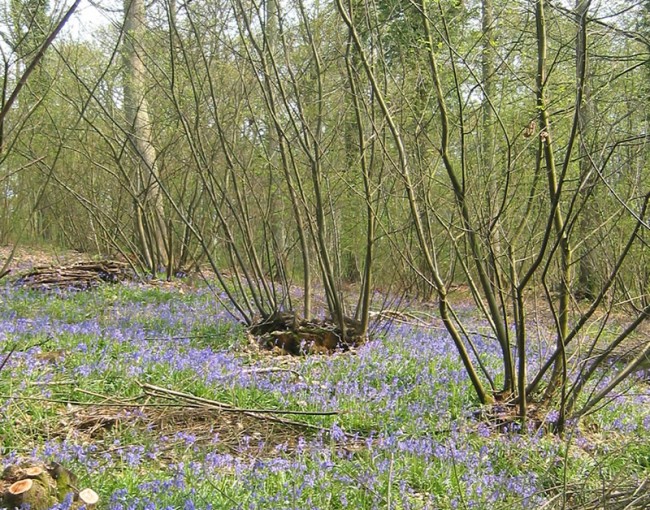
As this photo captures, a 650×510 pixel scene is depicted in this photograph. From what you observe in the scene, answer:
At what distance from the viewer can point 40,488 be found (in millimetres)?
2686

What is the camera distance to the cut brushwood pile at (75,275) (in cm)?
990

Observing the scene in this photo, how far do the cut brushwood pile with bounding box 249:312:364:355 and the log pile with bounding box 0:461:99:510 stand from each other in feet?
12.0

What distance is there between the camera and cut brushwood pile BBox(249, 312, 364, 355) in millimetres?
6645

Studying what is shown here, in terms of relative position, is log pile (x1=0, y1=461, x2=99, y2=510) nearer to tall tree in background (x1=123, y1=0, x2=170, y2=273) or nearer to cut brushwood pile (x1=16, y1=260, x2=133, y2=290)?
cut brushwood pile (x1=16, y1=260, x2=133, y2=290)

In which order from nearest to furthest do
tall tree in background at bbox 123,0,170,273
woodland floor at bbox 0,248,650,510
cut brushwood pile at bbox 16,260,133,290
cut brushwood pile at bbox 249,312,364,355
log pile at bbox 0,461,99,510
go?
1. log pile at bbox 0,461,99,510
2. woodland floor at bbox 0,248,650,510
3. cut brushwood pile at bbox 249,312,364,355
4. cut brushwood pile at bbox 16,260,133,290
5. tall tree in background at bbox 123,0,170,273

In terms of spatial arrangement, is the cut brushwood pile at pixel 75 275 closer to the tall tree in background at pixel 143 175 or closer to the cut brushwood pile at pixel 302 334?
the tall tree in background at pixel 143 175

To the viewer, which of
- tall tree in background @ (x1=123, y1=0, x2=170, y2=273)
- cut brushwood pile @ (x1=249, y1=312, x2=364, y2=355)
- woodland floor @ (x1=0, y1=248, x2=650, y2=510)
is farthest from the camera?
tall tree in background @ (x1=123, y1=0, x2=170, y2=273)

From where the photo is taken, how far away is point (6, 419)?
147 inches

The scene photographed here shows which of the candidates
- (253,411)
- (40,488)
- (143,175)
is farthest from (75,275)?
(40,488)

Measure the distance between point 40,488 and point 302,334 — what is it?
4175 mm

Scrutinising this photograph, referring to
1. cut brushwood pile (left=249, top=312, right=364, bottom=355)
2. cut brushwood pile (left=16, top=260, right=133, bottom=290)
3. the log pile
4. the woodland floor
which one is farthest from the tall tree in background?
the log pile

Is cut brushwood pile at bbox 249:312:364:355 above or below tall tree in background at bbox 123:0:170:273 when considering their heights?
below

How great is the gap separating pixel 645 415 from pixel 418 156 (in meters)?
2.85

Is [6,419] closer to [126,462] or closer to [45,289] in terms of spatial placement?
[126,462]
